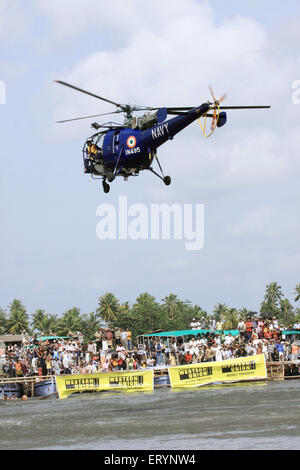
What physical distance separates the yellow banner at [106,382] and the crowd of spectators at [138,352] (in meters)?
1.83

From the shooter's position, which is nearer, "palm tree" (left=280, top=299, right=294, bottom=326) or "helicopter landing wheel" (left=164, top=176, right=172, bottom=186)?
"helicopter landing wheel" (left=164, top=176, right=172, bottom=186)

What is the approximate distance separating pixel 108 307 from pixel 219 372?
380ft

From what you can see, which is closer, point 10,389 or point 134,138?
point 134,138

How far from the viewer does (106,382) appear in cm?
3688

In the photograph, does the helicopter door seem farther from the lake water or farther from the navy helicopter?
the lake water

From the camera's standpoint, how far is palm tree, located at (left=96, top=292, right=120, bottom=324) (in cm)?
15088

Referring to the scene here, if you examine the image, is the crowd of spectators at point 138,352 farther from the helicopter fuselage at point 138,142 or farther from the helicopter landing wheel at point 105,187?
the helicopter fuselage at point 138,142

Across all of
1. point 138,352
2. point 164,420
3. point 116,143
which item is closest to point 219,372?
point 138,352

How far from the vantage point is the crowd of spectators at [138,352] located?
38.0m

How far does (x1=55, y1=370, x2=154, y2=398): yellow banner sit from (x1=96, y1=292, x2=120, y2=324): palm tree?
11271 centimetres

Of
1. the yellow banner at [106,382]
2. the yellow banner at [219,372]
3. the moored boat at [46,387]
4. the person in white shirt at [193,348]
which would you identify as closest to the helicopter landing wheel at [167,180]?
the yellow banner at [219,372]

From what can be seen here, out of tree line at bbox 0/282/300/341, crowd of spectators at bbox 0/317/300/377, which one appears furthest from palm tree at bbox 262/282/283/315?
crowd of spectators at bbox 0/317/300/377

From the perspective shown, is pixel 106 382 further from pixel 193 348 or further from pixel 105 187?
pixel 105 187
